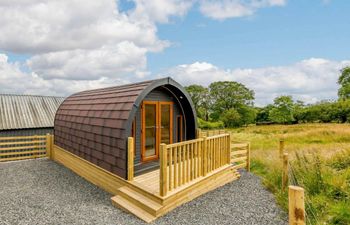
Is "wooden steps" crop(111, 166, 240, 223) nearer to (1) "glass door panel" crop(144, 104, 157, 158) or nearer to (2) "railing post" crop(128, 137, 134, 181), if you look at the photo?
(2) "railing post" crop(128, 137, 134, 181)

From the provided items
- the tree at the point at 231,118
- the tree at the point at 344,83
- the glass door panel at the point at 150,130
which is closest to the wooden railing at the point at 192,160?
the glass door panel at the point at 150,130

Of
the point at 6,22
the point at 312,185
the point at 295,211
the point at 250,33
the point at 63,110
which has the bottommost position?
the point at 312,185

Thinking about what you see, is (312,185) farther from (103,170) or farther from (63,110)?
(63,110)

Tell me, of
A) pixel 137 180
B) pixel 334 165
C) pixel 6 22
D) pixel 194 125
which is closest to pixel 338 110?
pixel 334 165

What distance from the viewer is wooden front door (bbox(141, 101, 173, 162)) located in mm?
6770

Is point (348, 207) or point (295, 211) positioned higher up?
point (295, 211)

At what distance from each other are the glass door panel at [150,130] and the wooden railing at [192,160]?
110 cm

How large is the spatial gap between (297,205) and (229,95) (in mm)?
34324

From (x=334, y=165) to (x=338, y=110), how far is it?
2714cm

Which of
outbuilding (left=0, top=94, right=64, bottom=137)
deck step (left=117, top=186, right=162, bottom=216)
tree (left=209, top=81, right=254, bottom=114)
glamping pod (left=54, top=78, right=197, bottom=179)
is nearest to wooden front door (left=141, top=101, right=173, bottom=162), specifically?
glamping pod (left=54, top=78, right=197, bottom=179)

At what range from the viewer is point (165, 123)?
7.46 metres

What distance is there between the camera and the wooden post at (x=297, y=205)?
71.4 inches

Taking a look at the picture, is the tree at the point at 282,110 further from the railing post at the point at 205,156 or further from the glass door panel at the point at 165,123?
the railing post at the point at 205,156

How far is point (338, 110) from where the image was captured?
2861 centimetres
